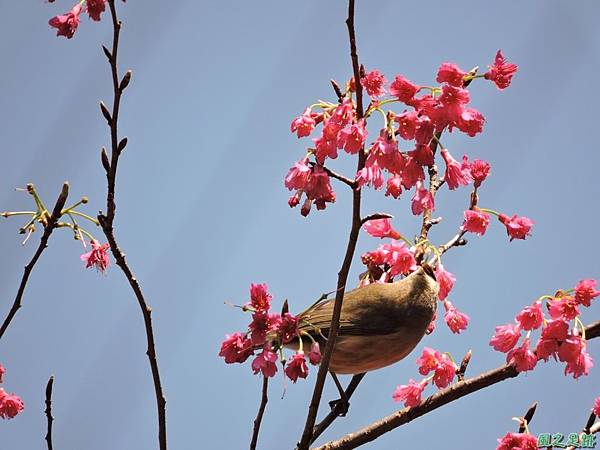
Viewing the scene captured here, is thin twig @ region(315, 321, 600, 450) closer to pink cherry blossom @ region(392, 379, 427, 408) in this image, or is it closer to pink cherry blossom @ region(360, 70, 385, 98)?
pink cherry blossom @ region(392, 379, 427, 408)

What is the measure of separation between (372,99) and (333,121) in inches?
5.4

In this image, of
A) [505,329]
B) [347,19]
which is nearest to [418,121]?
[347,19]

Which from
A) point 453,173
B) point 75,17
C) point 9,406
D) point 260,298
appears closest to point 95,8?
point 75,17

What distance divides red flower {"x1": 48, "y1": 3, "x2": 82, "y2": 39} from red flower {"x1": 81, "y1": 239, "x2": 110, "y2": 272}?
77 cm

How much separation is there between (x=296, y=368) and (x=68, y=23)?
4.18 ft

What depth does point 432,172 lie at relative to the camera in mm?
2996

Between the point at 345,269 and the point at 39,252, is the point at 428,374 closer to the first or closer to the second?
the point at 345,269

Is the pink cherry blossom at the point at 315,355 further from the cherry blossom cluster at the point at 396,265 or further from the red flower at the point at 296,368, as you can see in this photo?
the cherry blossom cluster at the point at 396,265

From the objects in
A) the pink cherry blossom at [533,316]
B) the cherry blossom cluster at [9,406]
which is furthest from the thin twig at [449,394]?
the cherry blossom cluster at [9,406]

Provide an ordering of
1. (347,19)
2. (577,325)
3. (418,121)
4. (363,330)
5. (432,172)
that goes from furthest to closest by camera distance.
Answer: (363,330) < (432,172) < (577,325) < (418,121) < (347,19)

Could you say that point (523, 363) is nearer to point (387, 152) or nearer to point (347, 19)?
point (387, 152)

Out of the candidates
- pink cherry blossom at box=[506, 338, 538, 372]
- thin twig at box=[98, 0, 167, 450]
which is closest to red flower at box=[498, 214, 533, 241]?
pink cherry blossom at box=[506, 338, 538, 372]

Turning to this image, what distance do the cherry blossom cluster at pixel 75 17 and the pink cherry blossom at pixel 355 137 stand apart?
33.9 inches

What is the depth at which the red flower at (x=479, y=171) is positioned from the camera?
279 cm
